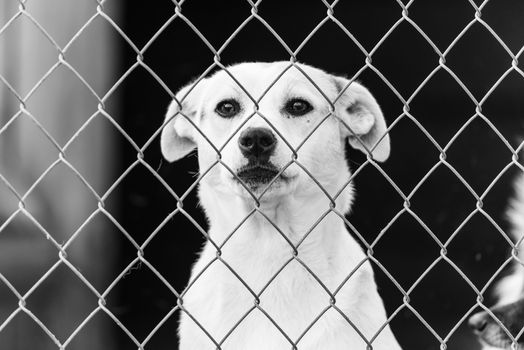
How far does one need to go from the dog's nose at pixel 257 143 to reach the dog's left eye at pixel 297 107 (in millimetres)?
376

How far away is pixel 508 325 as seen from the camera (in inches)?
128

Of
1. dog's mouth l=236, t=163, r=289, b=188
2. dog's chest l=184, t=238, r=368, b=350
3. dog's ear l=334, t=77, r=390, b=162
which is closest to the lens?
dog's mouth l=236, t=163, r=289, b=188

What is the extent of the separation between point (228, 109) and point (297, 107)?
232 millimetres

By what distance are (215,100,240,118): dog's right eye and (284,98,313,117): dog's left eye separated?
17 cm

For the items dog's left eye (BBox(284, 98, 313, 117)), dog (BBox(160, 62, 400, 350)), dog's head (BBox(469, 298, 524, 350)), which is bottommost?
dog's head (BBox(469, 298, 524, 350))

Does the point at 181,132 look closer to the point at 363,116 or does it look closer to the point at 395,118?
the point at 363,116

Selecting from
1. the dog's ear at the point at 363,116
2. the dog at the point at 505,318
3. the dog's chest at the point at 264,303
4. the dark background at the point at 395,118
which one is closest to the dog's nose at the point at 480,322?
the dog at the point at 505,318

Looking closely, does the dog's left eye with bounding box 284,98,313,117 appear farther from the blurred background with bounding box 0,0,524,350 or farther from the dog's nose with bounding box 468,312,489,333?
the blurred background with bounding box 0,0,524,350

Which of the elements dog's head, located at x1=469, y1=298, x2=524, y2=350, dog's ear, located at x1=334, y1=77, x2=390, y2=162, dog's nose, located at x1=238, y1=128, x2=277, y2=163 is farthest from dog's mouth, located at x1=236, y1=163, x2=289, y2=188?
dog's head, located at x1=469, y1=298, x2=524, y2=350

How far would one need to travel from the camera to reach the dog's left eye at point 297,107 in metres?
2.79

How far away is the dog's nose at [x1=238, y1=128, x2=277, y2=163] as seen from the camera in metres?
2.37

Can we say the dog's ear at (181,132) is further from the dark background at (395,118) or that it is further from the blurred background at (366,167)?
the dark background at (395,118)

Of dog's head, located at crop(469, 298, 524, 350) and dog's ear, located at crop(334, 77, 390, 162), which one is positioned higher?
dog's ear, located at crop(334, 77, 390, 162)

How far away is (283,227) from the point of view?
114 inches
